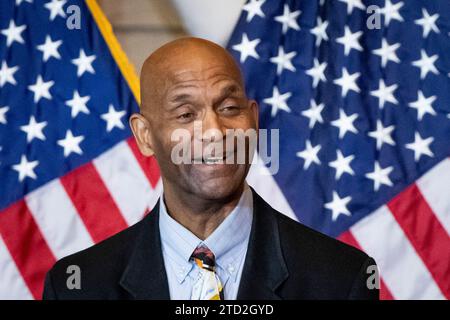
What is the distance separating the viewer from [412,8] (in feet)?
7.59

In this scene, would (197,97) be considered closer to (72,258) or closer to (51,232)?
(72,258)

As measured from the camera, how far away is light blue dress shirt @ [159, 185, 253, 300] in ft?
4.32

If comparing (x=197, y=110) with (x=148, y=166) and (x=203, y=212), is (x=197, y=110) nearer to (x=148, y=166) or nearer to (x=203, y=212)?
(x=203, y=212)

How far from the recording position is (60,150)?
2244 millimetres

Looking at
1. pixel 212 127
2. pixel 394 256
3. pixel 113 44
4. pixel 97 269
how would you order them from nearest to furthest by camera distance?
pixel 212 127 < pixel 97 269 < pixel 394 256 < pixel 113 44

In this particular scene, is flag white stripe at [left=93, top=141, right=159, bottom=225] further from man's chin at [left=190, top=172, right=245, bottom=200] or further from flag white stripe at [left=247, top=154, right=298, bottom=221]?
man's chin at [left=190, top=172, right=245, bottom=200]

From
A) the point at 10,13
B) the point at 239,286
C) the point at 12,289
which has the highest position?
the point at 10,13

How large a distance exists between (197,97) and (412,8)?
1230 millimetres

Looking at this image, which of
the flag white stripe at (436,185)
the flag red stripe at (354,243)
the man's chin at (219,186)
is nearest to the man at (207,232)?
the man's chin at (219,186)

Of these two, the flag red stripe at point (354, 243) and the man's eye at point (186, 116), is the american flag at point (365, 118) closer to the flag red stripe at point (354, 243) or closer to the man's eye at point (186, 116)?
the flag red stripe at point (354, 243)

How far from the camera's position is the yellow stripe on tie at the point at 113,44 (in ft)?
7.54

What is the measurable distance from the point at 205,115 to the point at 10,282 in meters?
1.18

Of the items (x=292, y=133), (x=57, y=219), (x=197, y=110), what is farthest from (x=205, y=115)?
(x=57, y=219)

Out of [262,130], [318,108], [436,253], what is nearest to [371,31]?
[318,108]
